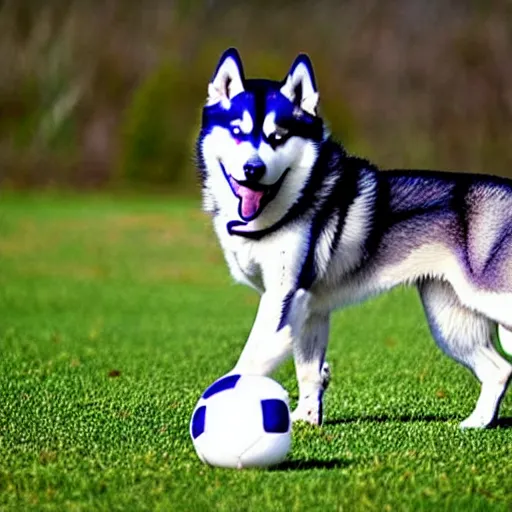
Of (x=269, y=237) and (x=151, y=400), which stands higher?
(x=269, y=237)

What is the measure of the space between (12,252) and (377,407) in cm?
1322

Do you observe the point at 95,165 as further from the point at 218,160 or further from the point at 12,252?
the point at 218,160

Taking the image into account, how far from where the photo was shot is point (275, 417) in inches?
221

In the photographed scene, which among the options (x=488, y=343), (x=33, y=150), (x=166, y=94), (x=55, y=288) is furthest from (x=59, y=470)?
(x=33, y=150)

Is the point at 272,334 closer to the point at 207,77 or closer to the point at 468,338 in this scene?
the point at 468,338

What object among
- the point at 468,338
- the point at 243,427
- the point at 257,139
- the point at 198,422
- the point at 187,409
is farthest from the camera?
the point at 187,409

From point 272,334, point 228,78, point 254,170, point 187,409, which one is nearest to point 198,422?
point 272,334

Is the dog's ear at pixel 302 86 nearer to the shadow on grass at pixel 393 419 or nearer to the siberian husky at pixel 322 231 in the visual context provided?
the siberian husky at pixel 322 231

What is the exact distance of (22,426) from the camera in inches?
266

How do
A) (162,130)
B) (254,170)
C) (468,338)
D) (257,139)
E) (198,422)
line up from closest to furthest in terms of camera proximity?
1. (198,422)
2. (254,170)
3. (257,139)
4. (468,338)
5. (162,130)

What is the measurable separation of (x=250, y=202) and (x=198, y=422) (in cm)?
123

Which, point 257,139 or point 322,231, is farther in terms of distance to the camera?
point 322,231

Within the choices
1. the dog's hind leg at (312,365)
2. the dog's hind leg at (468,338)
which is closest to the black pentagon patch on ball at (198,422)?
the dog's hind leg at (312,365)

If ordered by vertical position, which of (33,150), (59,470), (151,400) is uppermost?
(59,470)
